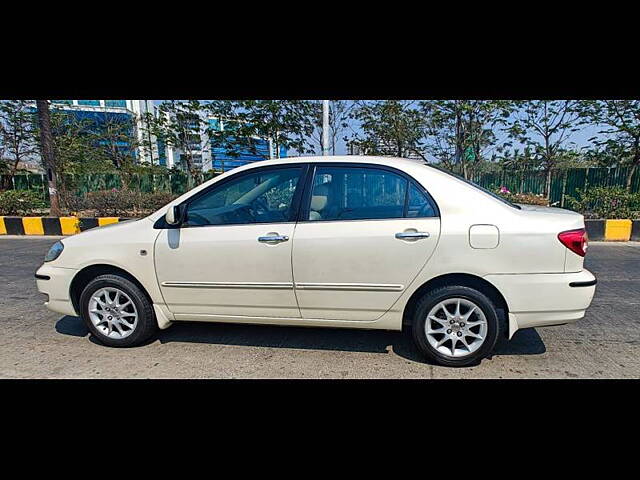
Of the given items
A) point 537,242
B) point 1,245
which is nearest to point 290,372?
point 537,242

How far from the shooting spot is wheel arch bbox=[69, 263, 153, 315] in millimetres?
3033

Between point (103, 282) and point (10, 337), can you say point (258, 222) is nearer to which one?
point (103, 282)

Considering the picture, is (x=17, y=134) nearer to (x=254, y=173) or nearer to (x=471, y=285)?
(x=254, y=173)

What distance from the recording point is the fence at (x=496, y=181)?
409 inches

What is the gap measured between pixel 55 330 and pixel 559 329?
497 cm

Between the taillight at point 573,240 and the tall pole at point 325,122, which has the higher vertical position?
the tall pole at point 325,122

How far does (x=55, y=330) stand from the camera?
349cm

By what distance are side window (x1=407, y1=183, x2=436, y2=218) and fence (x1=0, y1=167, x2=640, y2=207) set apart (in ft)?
31.9

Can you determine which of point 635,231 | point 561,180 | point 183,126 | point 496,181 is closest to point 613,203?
point 635,231

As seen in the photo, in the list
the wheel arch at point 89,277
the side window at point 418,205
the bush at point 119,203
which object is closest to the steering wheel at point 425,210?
the side window at point 418,205

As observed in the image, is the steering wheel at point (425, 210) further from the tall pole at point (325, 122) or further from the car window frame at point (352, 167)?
the tall pole at point (325, 122)

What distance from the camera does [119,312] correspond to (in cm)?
308

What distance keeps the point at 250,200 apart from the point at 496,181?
10425mm

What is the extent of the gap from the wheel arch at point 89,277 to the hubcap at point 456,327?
2.39 metres
